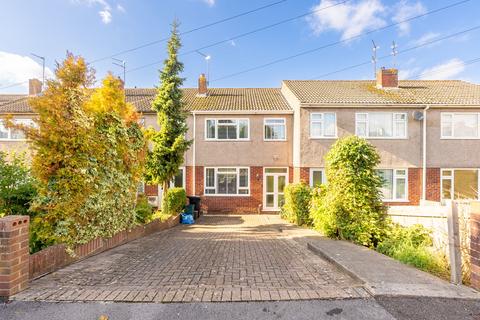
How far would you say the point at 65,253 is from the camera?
4605 mm

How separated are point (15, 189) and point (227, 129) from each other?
1089 cm

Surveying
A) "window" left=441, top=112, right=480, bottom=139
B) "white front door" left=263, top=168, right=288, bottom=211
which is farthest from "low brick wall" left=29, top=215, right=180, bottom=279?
"window" left=441, top=112, right=480, bottom=139

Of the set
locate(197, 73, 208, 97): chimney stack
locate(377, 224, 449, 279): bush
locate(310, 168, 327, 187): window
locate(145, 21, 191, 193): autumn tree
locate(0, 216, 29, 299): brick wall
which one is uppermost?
locate(197, 73, 208, 97): chimney stack

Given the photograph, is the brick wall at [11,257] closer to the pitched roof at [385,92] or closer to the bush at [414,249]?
the bush at [414,249]

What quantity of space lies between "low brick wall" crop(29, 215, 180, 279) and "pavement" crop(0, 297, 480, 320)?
32.8 inches

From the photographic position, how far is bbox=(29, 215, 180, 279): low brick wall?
3955 mm

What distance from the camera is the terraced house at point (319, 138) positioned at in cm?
1387

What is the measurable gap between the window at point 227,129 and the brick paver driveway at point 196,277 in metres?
9.16

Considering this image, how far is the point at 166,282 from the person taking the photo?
3.93 metres

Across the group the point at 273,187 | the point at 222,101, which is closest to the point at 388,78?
the point at 273,187

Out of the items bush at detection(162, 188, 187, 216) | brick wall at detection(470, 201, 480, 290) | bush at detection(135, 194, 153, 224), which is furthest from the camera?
bush at detection(162, 188, 187, 216)

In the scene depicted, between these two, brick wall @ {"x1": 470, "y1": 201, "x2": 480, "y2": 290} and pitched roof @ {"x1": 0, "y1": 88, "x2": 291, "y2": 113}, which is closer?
brick wall @ {"x1": 470, "y1": 201, "x2": 480, "y2": 290}

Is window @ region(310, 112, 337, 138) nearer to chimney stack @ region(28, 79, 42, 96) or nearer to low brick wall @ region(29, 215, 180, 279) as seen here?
low brick wall @ region(29, 215, 180, 279)

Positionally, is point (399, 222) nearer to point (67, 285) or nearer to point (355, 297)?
point (355, 297)
